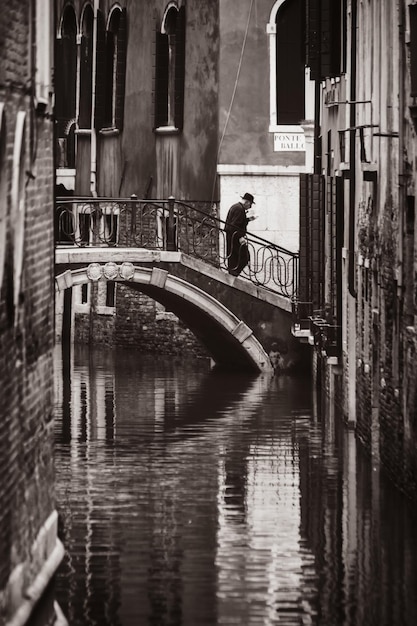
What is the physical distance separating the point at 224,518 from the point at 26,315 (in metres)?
4.87

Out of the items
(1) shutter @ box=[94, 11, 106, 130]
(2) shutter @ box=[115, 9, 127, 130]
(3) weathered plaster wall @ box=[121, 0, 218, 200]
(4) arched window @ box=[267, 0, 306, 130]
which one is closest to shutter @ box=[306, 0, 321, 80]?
(4) arched window @ box=[267, 0, 306, 130]

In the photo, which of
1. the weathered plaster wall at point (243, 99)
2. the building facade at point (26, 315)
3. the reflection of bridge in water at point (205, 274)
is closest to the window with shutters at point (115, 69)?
the weathered plaster wall at point (243, 99)

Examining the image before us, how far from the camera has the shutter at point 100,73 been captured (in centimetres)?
3584

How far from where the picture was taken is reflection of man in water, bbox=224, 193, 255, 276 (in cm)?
2980

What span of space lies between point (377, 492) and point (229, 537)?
2.63 meters

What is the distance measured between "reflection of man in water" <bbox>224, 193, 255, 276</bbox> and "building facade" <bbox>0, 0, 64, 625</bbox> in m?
16.2

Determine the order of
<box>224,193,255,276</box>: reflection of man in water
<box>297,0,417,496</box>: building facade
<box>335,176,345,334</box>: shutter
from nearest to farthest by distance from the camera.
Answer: <box>297,0,417,496</box>: building facade < <box>335,176,345,334</box>: shutter < <box>224,193,255,276</box>: reflection of man in water

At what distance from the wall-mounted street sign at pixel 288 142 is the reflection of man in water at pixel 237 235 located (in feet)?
4.31

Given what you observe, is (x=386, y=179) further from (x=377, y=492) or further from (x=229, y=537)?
(x=229, y=537)

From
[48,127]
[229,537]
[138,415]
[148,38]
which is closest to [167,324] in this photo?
[148,38]

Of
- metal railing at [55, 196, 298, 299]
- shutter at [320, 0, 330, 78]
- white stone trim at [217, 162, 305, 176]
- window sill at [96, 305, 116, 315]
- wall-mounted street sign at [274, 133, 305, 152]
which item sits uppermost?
shutter at [320, 0, 330, 78]

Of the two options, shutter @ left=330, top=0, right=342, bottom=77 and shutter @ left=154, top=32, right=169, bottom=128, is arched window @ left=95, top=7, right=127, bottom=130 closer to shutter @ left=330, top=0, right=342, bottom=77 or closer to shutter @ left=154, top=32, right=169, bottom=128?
shutter @ left=154, top=32, right=169, bottom=128

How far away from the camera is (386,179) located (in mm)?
18875

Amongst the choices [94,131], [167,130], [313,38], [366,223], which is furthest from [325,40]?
[94,131]
